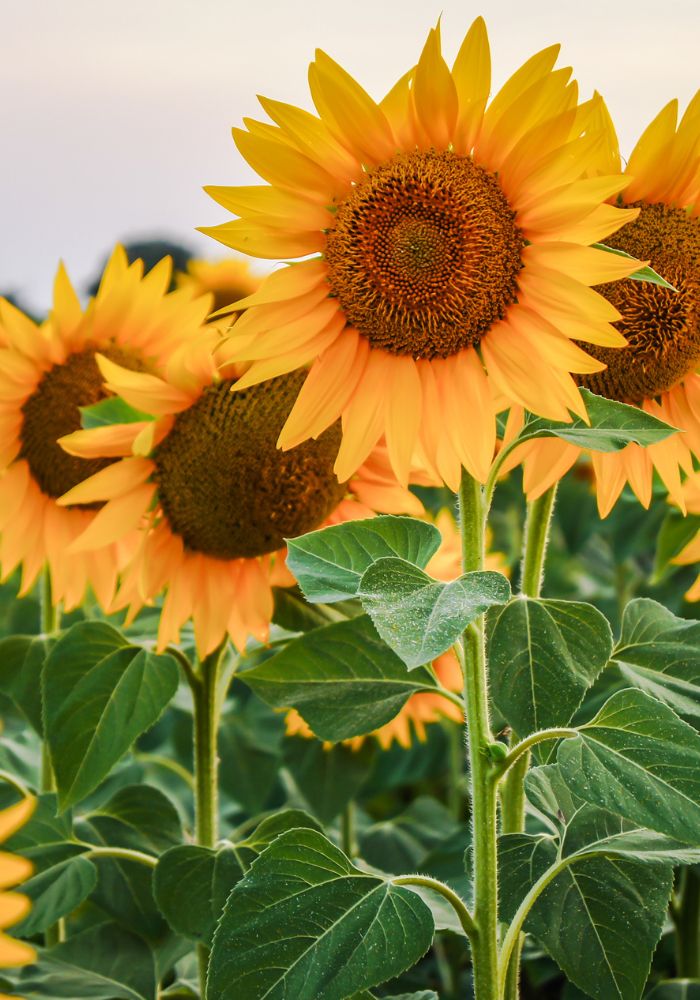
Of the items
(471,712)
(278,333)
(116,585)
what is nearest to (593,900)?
(471,712)

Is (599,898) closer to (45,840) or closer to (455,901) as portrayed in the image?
(455,901)

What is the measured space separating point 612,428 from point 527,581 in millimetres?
184

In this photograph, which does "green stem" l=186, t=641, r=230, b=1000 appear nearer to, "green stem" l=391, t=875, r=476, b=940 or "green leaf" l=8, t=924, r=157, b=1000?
"green leaf" l=8, t=924, r=157, b=1000

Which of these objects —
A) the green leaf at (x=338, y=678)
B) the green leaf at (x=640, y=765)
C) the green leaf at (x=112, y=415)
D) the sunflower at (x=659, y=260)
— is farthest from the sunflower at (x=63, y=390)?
the green leaf at (x=640, y=765)

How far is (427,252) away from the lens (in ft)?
2.58

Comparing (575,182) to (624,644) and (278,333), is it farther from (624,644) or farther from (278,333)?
(624,644)

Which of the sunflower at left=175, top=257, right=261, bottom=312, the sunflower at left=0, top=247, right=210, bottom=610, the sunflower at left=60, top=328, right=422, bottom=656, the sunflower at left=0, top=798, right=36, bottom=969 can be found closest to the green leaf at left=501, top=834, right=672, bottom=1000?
the sunflower at left=60, top=328, right=422, bottom=656

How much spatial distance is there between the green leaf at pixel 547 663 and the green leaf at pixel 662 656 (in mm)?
91

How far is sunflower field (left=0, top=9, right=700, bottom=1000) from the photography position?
720mm

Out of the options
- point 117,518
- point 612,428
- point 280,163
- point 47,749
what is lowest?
point 47,749

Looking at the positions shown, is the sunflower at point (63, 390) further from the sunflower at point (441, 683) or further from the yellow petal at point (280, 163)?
the yellow petal at point (280, 163)

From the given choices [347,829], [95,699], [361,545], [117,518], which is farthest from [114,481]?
[347,829]

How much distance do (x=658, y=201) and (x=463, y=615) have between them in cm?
37

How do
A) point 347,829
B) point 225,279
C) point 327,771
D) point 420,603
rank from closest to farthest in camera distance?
point 420,603
point 327,771
point 347,829
point 225,279
